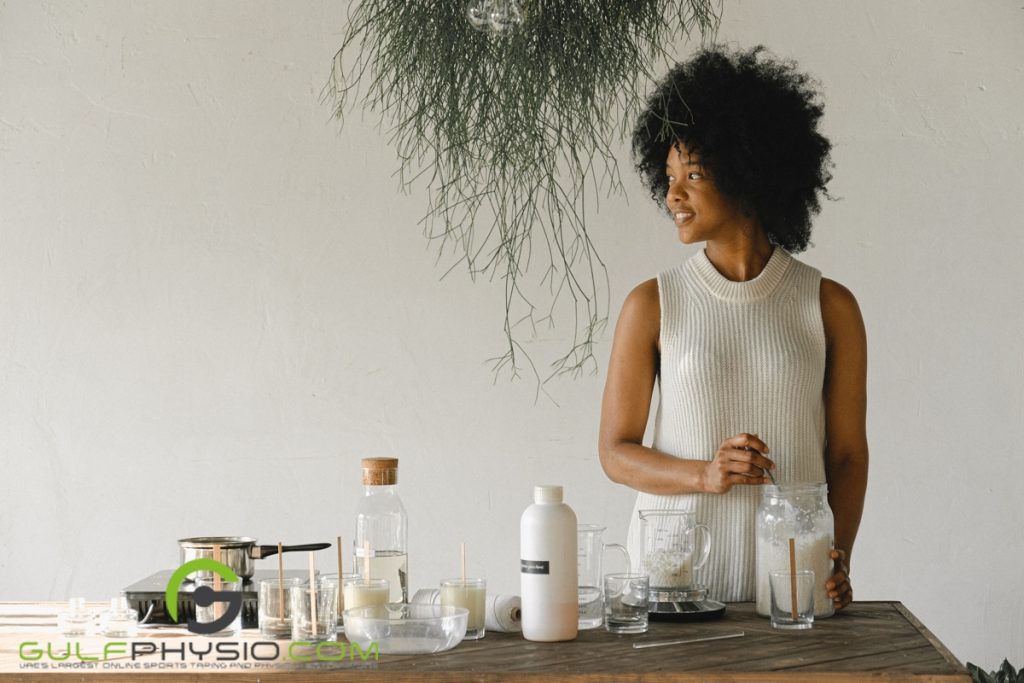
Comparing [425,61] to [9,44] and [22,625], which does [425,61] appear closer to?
[22,625]

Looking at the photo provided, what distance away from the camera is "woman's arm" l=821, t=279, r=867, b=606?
2016mm

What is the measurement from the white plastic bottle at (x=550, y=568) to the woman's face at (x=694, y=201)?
73 centimetres

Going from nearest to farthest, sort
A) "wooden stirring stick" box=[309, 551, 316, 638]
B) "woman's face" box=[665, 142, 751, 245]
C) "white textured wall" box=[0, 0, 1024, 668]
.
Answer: "wooden stirring stick" box=[309, 551, 316, 638]
"woman's face" box=[665, 142, 751, 245]
"white textured wall" box=[0, 0, 1024, 668]

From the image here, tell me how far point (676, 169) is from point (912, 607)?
1.76 meters

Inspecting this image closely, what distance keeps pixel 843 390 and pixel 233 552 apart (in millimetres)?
1098

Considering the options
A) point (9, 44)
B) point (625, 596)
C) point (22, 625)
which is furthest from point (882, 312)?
point (9, 44)

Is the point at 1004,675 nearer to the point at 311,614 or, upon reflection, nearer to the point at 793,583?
the point at 793,583

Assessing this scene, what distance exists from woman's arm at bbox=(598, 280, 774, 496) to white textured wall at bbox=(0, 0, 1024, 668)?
1241 millimetres

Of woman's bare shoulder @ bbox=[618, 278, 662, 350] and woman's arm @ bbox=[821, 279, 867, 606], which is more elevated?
woman's bare shoulder @ bbox=[618, 278, 662, 350]

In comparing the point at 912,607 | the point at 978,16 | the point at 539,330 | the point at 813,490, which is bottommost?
the point at 912,607

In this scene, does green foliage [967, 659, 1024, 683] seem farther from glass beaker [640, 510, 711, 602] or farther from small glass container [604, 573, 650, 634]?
small glass container [604, 573, 650, 634]

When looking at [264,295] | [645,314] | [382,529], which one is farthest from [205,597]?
[264,295]

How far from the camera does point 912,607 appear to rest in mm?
3180

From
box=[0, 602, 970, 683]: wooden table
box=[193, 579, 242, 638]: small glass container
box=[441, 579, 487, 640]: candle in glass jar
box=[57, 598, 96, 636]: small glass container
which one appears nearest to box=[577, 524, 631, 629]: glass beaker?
box=[0, 602, 970, 683]: wooden table
